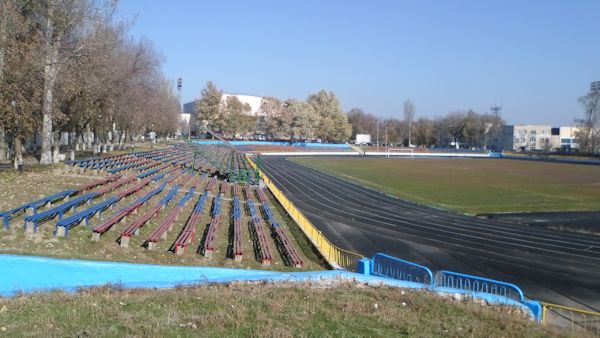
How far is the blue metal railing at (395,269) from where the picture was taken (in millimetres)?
14930

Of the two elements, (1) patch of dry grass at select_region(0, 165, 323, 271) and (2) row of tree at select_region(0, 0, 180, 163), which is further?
(2) row of tree at select_region(0, 0, 180, 163)

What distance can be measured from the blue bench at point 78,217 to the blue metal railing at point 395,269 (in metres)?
9.51

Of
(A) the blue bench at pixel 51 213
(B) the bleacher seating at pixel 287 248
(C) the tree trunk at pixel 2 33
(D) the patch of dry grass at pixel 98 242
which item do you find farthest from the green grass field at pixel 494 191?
(C) the tree trunk at pixel 2 33

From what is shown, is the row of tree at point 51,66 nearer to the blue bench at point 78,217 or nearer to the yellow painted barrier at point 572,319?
the blue bench at point 78,217

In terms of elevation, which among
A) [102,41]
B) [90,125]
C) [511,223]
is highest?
[102,41]

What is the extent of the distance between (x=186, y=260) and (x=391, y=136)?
183 meters

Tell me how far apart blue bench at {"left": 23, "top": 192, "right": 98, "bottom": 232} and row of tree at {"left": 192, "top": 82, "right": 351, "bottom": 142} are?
12605cm

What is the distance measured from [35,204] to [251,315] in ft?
39.1

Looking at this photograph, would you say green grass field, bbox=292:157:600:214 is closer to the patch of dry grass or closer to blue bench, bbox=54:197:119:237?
the patch of dry grass

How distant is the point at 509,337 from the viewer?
27.8 ft

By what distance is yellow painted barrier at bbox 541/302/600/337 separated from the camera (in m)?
11.4

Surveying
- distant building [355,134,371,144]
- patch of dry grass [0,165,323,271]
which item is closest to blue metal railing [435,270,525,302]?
patch of dry grass [0,165,323,271]

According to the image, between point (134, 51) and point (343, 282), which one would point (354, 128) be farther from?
point (343, 282)

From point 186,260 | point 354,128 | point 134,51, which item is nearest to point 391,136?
point 354,128
